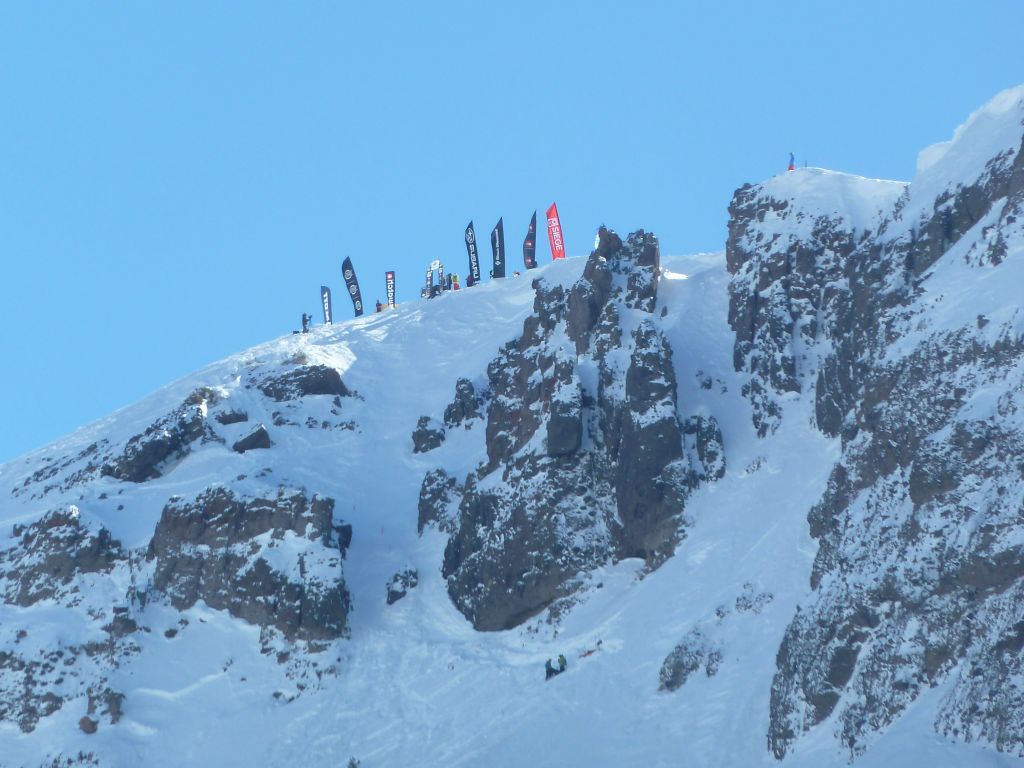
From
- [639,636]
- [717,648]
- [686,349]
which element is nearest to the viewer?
[717,648]

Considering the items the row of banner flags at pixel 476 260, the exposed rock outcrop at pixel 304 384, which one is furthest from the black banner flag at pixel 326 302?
the exposed rock outcrop at pixel 304 384

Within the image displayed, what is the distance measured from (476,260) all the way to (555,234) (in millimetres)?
5668

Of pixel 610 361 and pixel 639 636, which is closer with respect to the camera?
pixel 639 636

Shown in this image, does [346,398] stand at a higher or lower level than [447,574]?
higher

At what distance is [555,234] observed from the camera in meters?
101

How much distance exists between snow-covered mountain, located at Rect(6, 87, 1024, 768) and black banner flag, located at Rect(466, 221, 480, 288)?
593 inches

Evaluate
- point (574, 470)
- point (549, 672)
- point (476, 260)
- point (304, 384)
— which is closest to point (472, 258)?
point (476, 260)

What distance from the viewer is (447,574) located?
7150cm

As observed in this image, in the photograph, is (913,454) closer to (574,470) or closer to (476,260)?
(574,470)

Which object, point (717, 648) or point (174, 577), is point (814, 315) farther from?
point (174, 577)

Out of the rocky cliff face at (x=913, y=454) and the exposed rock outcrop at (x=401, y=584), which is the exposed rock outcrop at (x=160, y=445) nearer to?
the exposed rock outcrop at (x=401, y=584)

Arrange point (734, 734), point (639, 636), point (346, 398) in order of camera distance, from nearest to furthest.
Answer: point (734, 734)
point (639, 636)
point (346, 398)

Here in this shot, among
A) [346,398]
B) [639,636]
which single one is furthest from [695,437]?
[346,398]

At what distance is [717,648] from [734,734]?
188 inches
